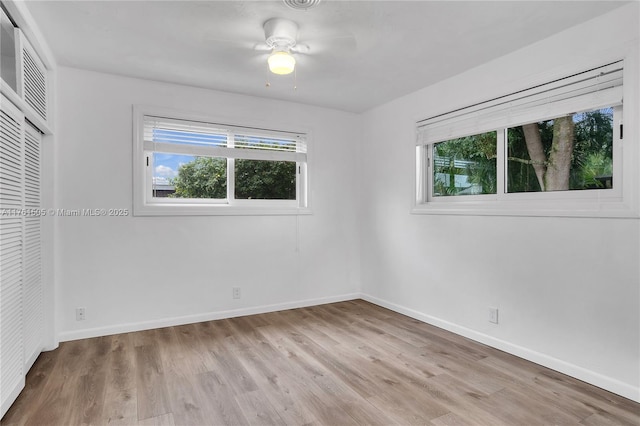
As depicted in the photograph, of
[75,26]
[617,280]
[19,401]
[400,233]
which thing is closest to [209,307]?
[19,401]

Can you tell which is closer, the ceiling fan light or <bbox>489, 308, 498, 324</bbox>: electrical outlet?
the ceiling fan light

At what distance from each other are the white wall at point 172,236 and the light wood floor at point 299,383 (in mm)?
359

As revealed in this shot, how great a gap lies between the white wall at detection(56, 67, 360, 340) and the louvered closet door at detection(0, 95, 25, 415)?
0.92 m

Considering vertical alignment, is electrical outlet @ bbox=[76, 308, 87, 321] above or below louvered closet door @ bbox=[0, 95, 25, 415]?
below

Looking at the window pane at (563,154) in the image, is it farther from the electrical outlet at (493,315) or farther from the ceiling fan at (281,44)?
the ceiling fan at (281,44)

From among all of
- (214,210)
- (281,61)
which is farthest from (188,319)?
(281,61)

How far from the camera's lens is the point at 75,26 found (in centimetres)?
246

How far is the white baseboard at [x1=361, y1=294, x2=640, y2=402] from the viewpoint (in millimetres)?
2225

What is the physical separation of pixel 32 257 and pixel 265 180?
7.28ft

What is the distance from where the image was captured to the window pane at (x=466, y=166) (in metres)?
3.19

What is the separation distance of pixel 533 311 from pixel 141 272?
338 cm

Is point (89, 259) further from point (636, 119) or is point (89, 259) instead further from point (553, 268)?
point (636, 119)

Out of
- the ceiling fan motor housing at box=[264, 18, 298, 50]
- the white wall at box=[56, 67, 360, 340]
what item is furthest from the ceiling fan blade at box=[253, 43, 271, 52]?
the white wall at box=[56, 67, 360, 340]

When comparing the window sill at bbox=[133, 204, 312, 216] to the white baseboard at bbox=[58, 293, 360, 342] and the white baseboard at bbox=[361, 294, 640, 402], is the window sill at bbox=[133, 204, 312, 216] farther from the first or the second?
the white baseboard at bbox=[361, 294, 640, 402]
